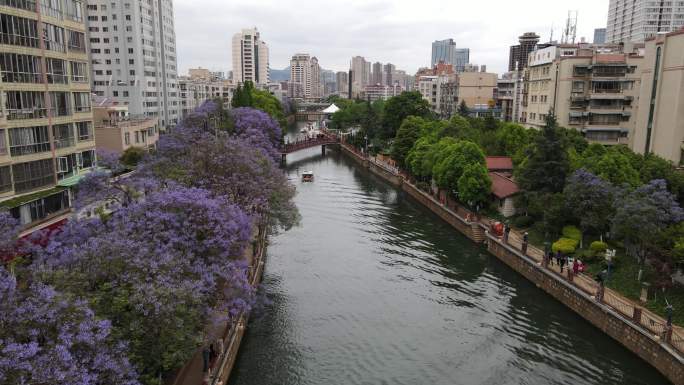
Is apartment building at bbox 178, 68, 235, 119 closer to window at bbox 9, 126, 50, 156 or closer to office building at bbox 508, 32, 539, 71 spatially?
window at bbox 9, 126, 50, 156

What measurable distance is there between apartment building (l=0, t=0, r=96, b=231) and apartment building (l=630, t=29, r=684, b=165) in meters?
45.1

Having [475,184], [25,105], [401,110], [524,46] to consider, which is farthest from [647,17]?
[25,105]

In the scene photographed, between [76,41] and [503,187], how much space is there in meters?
34.8

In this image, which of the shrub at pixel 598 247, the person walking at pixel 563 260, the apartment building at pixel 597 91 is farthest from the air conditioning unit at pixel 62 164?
the apartment building at pixel 597 91

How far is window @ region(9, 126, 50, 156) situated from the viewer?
29.6 metres

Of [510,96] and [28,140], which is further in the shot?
[510,96]

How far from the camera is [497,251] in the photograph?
128 feet

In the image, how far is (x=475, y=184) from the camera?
1709 inches

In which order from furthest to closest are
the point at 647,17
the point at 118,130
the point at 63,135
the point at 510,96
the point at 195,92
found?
the point at 647,17 < the point at 195,92 < the point at 510,96 < the point at 118,130 < the point at 63,135

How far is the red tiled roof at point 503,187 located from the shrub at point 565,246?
940cm

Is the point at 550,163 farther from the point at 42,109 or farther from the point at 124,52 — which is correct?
the point at 124,52

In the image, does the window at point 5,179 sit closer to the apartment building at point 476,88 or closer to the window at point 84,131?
the window at point 84,131

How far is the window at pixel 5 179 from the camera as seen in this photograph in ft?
94.0

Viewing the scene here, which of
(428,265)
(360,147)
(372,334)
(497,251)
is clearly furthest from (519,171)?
(360,147)
